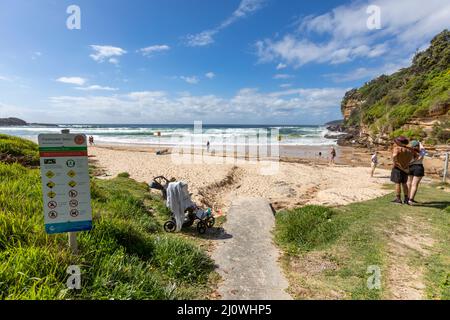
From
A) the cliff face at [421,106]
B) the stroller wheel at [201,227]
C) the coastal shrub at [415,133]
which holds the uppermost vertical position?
the cliff face at [421,106]

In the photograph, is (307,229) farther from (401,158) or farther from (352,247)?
(401,158)

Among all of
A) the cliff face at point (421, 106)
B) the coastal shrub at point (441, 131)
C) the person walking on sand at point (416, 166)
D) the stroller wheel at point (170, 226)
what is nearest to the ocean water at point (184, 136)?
the cliff face at point (421, 106)

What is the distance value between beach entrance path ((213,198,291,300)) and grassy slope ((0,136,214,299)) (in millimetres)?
362

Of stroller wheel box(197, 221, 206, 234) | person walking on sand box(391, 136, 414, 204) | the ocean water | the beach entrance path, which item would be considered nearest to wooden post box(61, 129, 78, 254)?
the beach entrance path

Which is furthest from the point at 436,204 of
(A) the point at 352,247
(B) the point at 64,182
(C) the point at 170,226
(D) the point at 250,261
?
(B) the point at 64,182

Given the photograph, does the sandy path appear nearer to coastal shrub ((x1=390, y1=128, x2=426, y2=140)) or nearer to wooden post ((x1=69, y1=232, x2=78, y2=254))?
wooden post ((x1=69, y1=232, x2=78, y2=254))

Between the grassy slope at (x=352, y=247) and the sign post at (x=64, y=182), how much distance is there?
10.2 feet

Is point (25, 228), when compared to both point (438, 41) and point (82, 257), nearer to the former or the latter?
point (82, 257)

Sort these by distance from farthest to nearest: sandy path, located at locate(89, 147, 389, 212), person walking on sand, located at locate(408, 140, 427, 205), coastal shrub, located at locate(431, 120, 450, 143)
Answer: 1. coastal shrub, located at locate(431, 120, 450, 143)
2. sandy path, located at locate(89, 147, 389, 212)
3. person walking on sand, located at locate(408, 140, 427, 205)

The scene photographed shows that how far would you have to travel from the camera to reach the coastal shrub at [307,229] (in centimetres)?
540

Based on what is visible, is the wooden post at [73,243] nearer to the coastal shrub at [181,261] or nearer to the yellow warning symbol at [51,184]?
the yellow warning symbol at [51,184]

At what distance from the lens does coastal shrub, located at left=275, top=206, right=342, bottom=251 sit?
5.40 metres

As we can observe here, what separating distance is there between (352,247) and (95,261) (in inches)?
176

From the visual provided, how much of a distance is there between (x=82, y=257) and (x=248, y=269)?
257 centimetres
